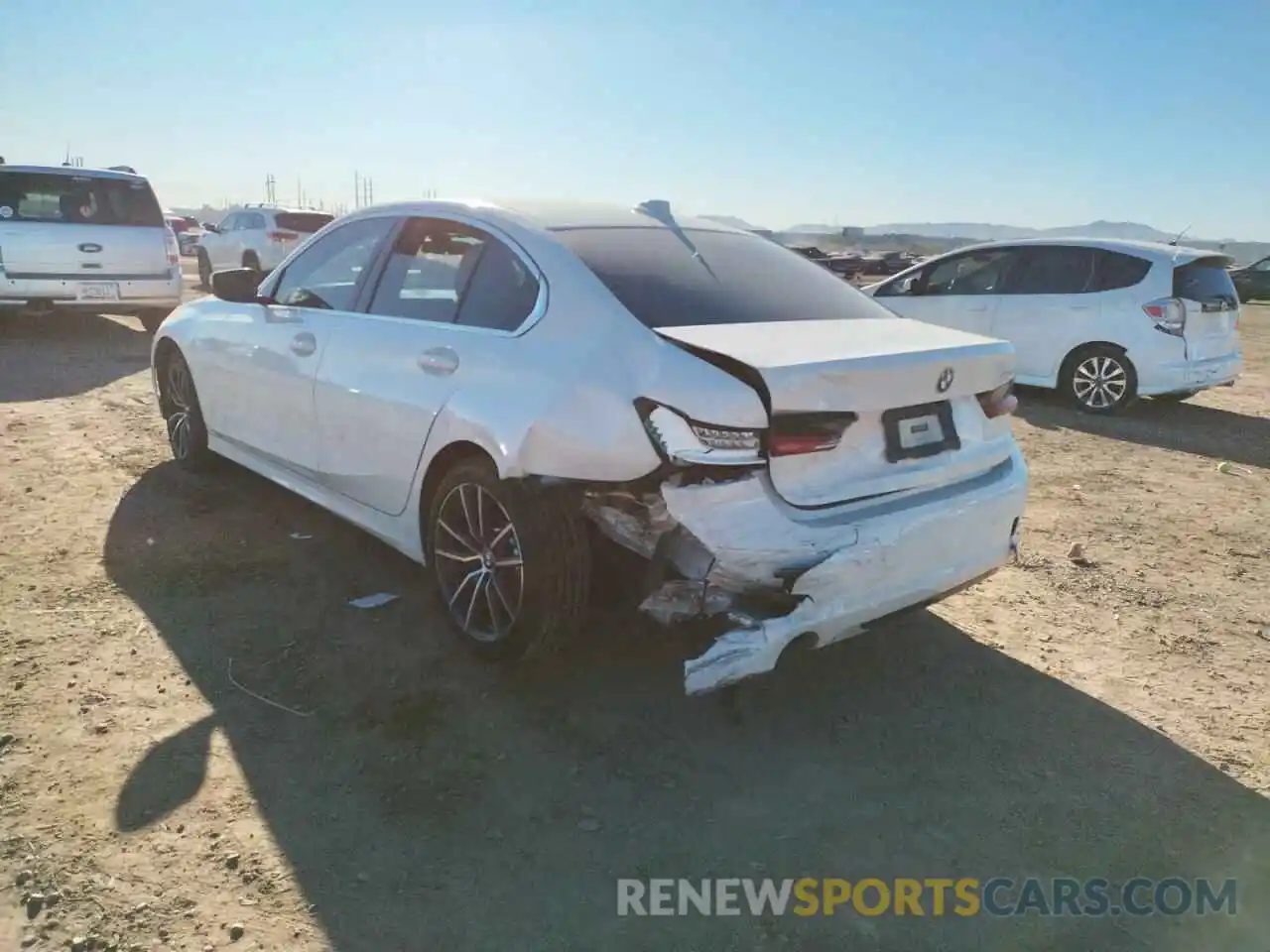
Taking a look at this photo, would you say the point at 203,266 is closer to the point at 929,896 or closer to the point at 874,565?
the point at 874,565

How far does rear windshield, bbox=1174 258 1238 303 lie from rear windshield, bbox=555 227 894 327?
20.1 ft

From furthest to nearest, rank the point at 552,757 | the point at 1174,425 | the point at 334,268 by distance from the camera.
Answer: the point at 1174,425 < the point at 334,268 < the point at 552,757

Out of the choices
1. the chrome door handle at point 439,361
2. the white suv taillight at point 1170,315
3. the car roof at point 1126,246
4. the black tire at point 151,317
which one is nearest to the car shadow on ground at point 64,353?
the black tire at point 151,317

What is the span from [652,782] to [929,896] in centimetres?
85

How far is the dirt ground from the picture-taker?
2418 mm

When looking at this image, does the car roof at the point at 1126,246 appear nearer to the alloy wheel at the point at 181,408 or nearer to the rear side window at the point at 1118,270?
the rear side window at the point at 1118,270

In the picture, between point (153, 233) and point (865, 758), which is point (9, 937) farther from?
point (153, 233)

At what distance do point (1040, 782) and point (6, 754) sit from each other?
3.20 m

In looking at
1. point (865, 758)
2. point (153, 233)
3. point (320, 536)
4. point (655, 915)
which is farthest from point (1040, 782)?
point (153, 233)

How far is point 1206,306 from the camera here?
8.66 m

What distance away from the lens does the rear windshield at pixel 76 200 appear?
10.1m

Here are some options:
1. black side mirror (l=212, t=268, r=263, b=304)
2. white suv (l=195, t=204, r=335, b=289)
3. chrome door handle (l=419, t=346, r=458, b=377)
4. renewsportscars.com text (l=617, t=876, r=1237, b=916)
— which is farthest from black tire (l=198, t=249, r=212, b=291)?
renewsportscars.com text (l=617, t=876, r=1237, b=916)

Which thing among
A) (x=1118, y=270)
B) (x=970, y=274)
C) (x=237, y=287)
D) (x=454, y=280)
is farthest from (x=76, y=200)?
(x=1118, y=270)

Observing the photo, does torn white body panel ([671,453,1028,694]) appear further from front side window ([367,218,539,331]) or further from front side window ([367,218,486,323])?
front side window ([367,218,486,323])
